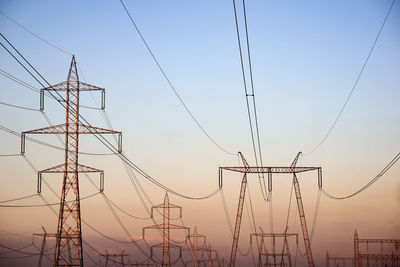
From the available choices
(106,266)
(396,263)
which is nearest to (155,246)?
(106,266)

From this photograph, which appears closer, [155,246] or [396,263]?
[155,246]

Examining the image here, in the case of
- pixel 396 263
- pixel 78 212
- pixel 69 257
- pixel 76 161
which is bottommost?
pixel 396 263

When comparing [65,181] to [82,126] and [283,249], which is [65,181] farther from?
[283,249]

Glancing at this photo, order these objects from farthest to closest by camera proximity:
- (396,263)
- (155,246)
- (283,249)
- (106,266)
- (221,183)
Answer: (396,263)
(106,266)
(283,249)
(155,246)
(221,183)

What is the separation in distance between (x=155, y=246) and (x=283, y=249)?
16935 mm

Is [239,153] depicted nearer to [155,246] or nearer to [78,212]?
[155,246]

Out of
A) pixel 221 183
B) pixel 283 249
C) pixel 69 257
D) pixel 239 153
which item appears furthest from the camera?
pixel 283 249

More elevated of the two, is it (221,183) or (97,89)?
(97,89)

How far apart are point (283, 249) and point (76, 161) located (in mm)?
41648

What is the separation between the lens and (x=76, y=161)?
42188mm

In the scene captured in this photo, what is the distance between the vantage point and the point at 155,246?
2736 inches

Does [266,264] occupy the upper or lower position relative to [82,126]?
lower

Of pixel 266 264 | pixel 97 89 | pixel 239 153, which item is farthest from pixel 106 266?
pixel 97 89

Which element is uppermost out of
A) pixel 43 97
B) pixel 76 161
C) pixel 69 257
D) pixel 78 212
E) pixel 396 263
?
pixel 43 97
